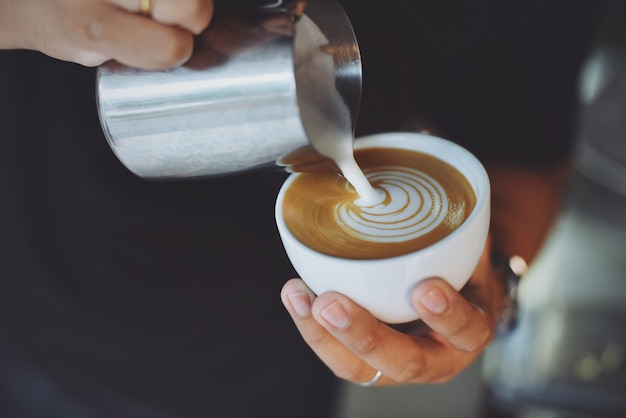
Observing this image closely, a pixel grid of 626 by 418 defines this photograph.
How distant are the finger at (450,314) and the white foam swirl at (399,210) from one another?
92 mm

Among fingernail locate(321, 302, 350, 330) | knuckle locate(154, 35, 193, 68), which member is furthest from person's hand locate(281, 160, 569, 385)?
knuckle locate(154, 35, 193, 68)

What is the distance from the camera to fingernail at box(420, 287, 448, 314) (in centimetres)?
67

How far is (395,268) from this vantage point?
648 mm

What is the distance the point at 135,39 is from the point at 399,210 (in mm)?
390

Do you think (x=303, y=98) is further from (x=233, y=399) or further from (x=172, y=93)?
(x=233, y=399)

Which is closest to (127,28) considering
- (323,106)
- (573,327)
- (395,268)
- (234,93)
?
(234,93)

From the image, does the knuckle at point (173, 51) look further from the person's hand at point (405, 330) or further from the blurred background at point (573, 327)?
the blurred background at point (573, 327)

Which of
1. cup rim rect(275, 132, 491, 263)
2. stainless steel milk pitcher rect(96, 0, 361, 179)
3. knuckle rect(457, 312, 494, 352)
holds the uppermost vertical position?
stainless steel milk pitcher rect(96, 0, 361, 179)

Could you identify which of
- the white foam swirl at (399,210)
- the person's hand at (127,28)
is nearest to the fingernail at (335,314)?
the white foam swirl at (399,210)

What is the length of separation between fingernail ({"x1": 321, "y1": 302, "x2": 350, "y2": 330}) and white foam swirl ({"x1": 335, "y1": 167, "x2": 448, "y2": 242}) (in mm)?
107

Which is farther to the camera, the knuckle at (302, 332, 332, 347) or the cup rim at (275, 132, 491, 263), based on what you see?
the knuckle at (302, 332, 332, 347)

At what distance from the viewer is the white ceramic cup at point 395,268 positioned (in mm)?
651

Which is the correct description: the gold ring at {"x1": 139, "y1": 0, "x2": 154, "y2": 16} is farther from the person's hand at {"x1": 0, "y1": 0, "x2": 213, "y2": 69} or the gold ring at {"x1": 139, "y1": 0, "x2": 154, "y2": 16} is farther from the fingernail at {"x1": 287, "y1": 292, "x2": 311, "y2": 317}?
the fingernail at {"x1": 287, "y1": 292, "x2": 311, "y2": 317}

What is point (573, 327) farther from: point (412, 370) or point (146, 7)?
point (146, 7)
